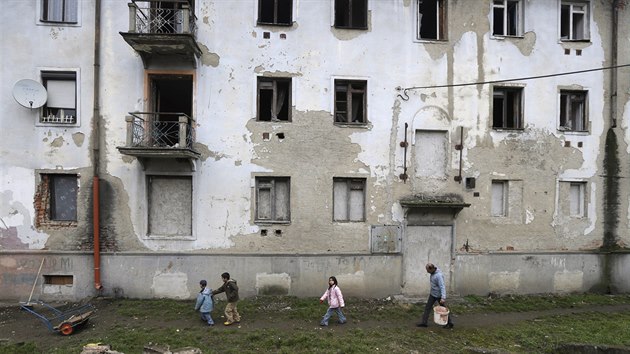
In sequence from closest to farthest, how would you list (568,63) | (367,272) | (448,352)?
1. (448,352)
2. (367,272)
3. (568,63)

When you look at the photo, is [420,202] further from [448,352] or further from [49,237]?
[49,237]

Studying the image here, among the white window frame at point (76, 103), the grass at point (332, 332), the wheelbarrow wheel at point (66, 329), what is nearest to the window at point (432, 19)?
the grass at point (332, 332)

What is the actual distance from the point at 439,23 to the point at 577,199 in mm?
8118

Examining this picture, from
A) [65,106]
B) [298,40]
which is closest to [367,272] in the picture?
[298,40]

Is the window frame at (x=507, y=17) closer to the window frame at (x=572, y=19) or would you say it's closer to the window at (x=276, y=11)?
the window frame at (x=572, y=19)

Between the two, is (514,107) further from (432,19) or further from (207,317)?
(207,317)

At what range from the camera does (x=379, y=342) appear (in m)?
8.70

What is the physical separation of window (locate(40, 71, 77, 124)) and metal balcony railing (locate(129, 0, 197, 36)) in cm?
282

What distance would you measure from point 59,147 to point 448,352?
41.4ft

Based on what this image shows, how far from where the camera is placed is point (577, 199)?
13094 mm

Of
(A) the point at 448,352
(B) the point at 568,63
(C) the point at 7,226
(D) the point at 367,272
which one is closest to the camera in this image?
(A) the point at 448,352

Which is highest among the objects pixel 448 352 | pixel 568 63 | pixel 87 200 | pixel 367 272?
pixel 568 63

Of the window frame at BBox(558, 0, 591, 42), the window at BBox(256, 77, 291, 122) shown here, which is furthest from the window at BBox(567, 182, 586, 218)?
the window at BBox(256, 77, 291, 122)

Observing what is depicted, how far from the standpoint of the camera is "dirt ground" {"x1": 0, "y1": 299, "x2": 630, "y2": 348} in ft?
29.3
